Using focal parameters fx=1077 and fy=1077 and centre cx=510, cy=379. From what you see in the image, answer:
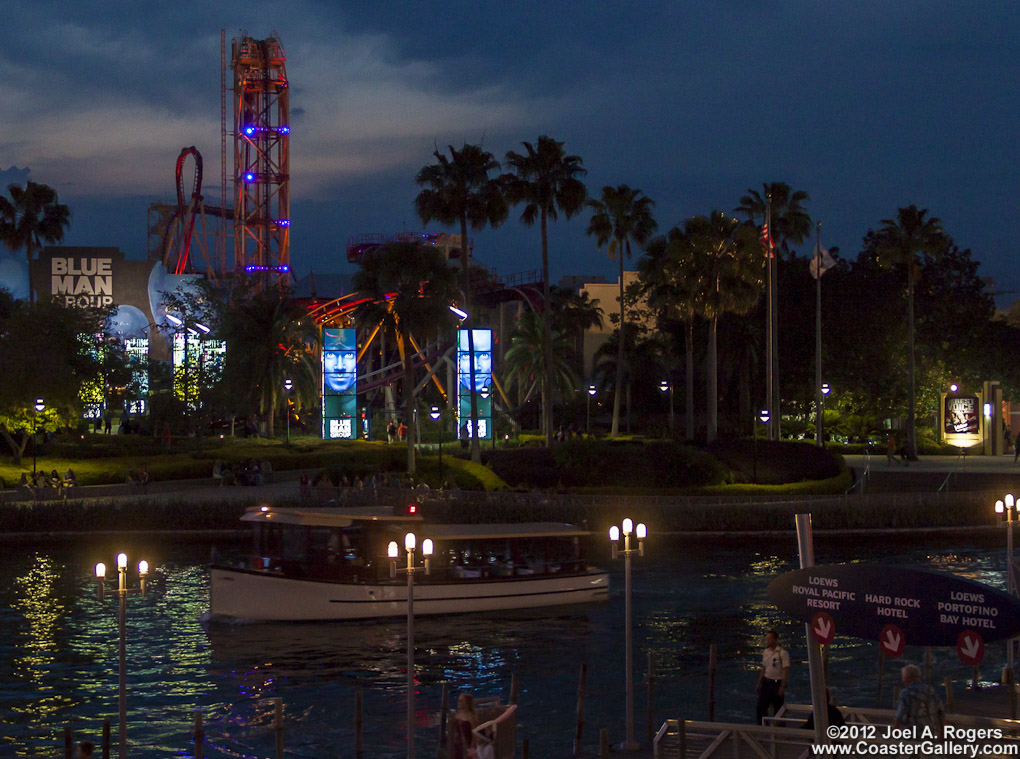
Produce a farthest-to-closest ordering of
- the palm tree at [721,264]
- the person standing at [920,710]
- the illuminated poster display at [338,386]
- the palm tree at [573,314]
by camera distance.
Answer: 1. the palm tree at [573,314]
2. the illuminated poster display at [338,386]
3. the palm tree at [721,264]
4. the person standing at [920,710]

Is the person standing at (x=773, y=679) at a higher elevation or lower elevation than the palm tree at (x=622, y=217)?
lower

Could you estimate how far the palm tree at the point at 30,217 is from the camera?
2923 inches

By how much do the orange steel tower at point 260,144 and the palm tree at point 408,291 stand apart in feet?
135

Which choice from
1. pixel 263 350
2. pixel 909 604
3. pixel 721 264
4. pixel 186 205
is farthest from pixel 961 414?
pixel 186 205

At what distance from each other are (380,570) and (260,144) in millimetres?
72102

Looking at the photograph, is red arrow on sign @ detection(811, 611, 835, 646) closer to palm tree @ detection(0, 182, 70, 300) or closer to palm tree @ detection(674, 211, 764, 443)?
palm tree @ detection(674, 211, 764, 443)

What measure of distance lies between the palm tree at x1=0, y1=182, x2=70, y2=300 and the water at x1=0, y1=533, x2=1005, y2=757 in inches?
1786

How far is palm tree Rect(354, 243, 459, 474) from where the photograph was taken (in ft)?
174

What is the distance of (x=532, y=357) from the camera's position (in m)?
91.2

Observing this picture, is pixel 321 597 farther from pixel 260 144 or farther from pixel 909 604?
pixel 260 144

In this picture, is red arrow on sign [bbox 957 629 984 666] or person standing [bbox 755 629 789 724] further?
person standing [bbox 755 629 789 724]

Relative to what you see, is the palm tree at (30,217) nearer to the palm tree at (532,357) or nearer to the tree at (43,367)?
the tree at (43,367)

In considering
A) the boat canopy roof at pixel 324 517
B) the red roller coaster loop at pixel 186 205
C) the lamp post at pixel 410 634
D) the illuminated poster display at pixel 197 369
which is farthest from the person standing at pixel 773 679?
the red roller coaster loop at pixel 186 205

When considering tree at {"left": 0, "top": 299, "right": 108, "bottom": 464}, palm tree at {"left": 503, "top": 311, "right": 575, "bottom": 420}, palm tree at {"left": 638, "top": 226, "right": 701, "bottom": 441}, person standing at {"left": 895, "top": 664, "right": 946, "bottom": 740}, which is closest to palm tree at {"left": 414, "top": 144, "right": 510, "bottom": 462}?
palm tree at {"left": 638, "top": 226, "right": 701, "bottom": 441}
